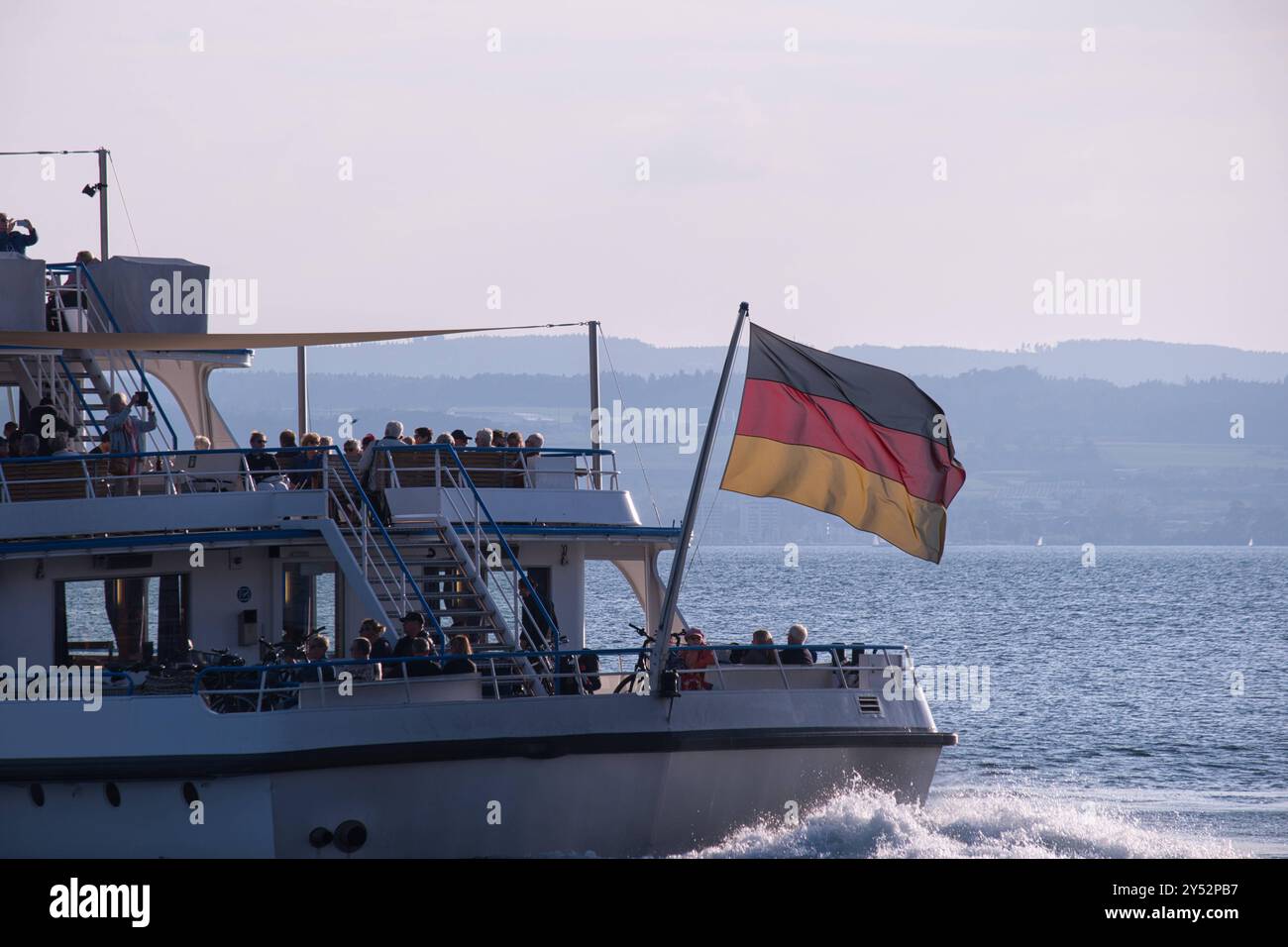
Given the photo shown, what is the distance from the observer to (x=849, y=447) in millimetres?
17719

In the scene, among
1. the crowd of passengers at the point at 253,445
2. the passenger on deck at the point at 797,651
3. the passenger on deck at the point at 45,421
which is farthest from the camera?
the passenger on deck at the point at 45,421

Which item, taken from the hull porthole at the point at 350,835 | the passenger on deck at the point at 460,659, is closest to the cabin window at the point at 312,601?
the passenger on deck at the point at 460,659

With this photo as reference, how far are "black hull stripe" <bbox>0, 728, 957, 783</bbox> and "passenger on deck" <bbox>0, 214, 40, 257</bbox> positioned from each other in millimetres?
7922

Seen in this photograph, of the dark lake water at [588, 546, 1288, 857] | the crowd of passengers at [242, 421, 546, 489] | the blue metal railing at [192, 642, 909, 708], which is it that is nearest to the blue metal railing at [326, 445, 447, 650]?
the crowd of passengers at [242, 421, 546, 489]

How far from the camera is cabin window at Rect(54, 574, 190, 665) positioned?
19078mm

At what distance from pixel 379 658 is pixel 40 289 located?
7792mm

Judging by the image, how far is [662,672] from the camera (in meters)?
17.7

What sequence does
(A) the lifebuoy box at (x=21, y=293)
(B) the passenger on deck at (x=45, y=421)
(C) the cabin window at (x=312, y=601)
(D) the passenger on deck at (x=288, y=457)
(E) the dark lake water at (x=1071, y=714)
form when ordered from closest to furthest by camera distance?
(C) the cabin window at (x=312, y=601) → (D) the passenger on deck at (x=288, y=457) → (B) the passenger on deck at (x=45, y=421) → (A) the lifebuoy box at (x=21, y=293) → (E) the dark lake water at (x=1071, y=714)

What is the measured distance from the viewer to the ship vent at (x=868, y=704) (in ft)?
62.5

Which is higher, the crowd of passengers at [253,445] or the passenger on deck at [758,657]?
the crowd of passengers at [253,445]

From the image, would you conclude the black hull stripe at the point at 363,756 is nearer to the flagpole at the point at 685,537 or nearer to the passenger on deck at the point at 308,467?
the flagpole at the point at 685,537

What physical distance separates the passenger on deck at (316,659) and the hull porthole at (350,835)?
134 cm
